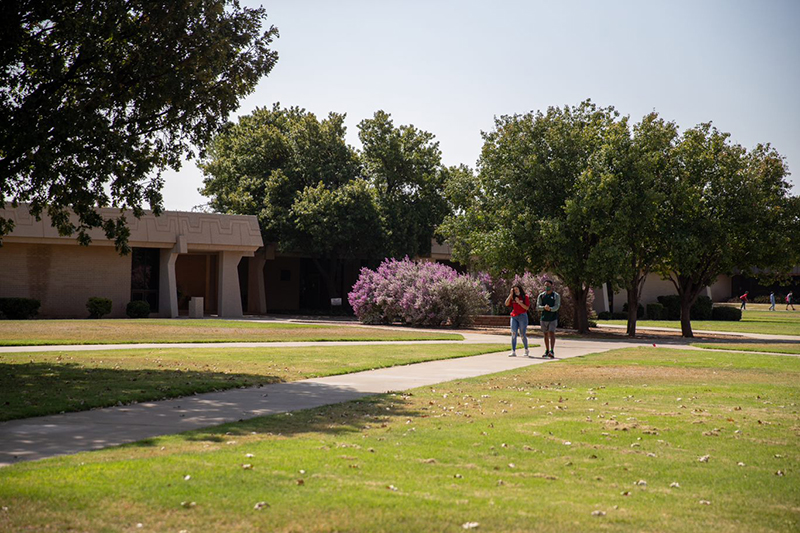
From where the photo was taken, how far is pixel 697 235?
29.5 metres

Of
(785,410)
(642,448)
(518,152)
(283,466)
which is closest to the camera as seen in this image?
(283,466)

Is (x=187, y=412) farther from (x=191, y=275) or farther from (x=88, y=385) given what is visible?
(x=191, y=275)

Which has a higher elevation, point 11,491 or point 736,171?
point 736,171

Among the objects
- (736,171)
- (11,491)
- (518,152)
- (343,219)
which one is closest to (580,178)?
(518,152)

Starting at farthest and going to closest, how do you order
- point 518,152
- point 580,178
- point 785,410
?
point 518,152, point 580,178, point 785,410

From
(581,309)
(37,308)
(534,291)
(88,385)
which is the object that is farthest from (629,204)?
(37,308)

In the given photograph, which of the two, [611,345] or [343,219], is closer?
[611,345]

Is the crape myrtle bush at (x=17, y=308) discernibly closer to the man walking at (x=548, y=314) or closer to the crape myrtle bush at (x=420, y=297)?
the crape myrtle bush at (x=420, y=297)

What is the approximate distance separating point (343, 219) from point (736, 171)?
2184cm

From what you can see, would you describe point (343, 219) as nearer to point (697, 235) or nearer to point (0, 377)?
point (697, 235)

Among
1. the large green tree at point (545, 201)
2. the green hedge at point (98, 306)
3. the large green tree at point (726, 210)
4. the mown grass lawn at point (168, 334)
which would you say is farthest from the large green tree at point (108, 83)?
the green hedge at point (98, 306)

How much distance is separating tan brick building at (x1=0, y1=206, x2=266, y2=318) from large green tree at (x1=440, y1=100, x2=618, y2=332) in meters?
15.4

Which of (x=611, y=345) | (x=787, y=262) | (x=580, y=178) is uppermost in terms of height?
(x=580, y=178)

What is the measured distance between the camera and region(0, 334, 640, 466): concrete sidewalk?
7.61m
